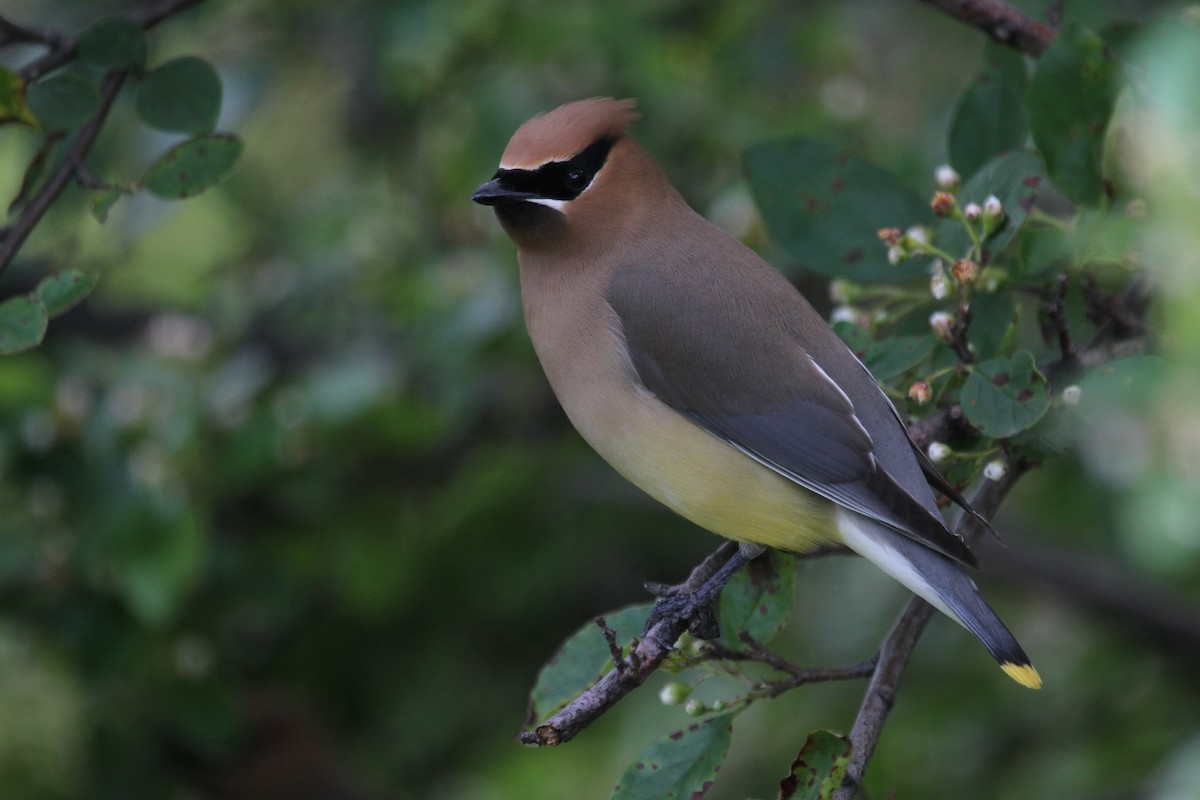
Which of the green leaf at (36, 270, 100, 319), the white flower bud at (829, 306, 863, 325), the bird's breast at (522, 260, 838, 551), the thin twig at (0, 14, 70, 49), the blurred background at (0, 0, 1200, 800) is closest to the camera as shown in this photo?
the green leaf at (36, 270, 100, 319)

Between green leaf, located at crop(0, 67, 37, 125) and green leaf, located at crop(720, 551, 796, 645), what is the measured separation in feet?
4.77

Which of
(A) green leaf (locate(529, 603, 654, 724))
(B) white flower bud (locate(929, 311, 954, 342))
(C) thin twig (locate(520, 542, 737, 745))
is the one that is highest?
(B) white flower bud (locate(929, 311, 954, 342))

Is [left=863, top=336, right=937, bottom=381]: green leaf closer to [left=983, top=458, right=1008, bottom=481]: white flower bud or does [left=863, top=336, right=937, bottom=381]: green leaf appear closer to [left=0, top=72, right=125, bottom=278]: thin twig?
[left=983, top=458, right=1008, bottom=481]: white flower bud

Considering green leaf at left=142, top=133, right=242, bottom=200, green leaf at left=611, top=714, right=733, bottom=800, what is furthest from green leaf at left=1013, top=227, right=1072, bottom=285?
green leaf at left=142, top=133, right=242, bottom=200

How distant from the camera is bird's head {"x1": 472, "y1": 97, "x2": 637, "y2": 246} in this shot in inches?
112

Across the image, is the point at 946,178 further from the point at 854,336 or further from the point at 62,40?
the point at 62,40

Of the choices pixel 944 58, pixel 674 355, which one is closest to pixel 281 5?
pixel 674 355

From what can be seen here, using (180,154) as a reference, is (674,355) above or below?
below

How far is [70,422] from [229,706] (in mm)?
778

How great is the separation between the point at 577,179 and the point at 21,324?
1154 mm

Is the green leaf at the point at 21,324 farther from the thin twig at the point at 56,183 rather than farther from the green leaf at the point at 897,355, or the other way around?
the green leaf at the point at 897,355

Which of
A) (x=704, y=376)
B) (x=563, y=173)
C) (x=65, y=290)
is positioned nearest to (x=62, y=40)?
(x=65, y=290)

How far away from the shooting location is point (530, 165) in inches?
112

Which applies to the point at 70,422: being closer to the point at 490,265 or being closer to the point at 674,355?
the point at 490,265
